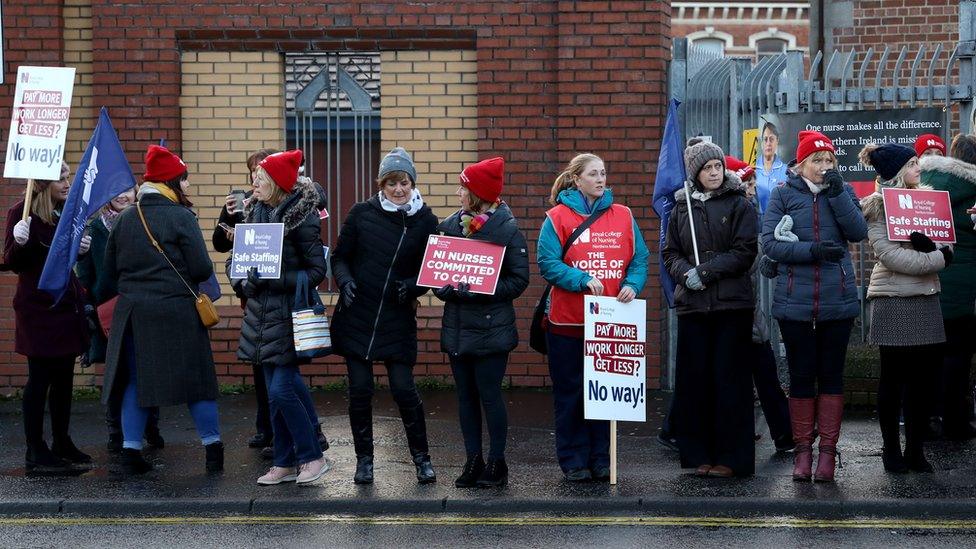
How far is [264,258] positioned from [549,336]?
1668 millimetres

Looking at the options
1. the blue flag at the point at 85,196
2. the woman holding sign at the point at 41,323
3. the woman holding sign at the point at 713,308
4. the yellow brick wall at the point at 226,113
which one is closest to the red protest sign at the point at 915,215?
the woman holding sign at the point at 713,308

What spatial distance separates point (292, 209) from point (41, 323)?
179cm

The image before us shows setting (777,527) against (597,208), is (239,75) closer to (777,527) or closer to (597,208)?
(597,208)

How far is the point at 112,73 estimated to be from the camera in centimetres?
1231

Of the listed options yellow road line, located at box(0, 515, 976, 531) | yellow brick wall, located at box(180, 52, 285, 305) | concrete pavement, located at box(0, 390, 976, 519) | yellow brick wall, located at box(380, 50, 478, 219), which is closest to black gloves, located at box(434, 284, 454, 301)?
concrete pavement, located at box(0, 390, 976, 519)

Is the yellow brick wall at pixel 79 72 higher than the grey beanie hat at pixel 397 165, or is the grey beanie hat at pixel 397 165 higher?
the yellow brick wall at pixel 79 72

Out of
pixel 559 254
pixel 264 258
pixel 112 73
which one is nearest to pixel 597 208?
pixel 559 254

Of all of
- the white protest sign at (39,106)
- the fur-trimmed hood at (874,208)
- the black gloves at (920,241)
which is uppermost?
the white protest sign at (39,106)

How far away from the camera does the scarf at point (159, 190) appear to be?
28.8 feet

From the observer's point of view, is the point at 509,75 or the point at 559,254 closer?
the point at 559,254

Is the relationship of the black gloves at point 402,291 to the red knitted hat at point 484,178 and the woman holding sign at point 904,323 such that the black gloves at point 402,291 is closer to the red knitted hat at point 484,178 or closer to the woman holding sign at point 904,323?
the red knitted hat at point 484,178

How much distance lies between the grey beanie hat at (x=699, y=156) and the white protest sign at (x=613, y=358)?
0.79m

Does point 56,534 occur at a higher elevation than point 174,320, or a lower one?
lower

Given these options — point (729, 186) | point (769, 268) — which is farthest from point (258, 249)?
point (769, 268)
